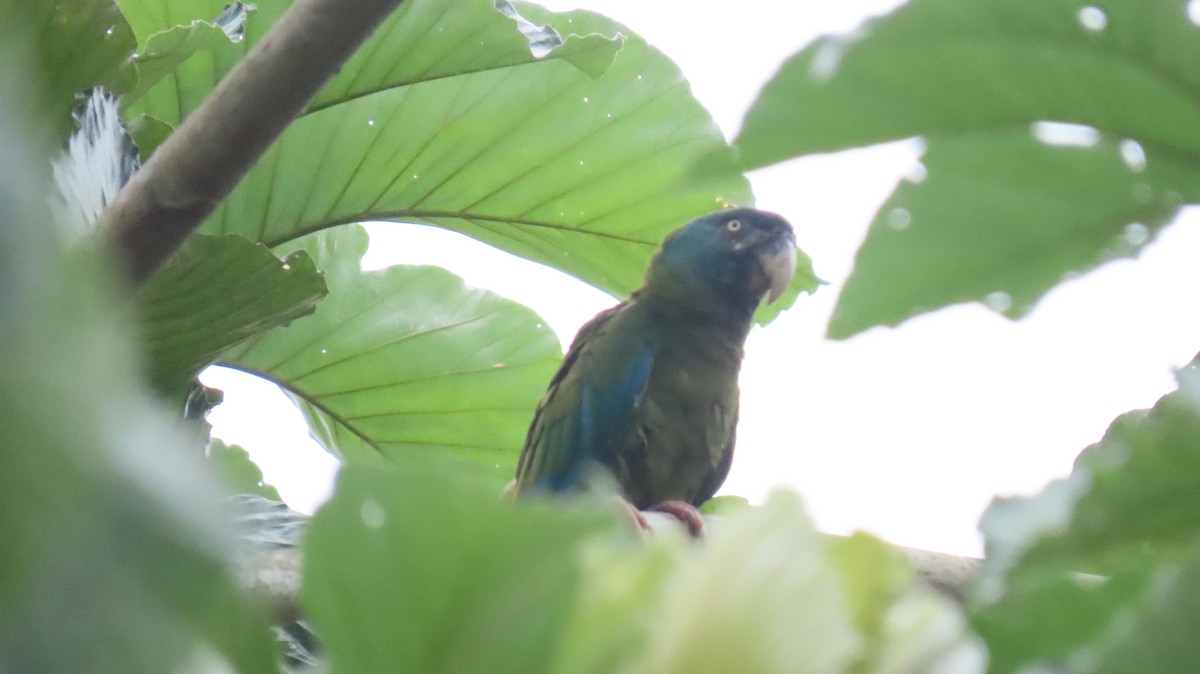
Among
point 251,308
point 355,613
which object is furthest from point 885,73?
point 251,308

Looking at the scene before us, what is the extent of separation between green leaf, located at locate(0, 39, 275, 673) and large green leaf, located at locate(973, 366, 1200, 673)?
151 mm

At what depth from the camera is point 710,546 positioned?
0.69 ft

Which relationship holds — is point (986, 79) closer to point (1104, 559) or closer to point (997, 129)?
point (997, 129)

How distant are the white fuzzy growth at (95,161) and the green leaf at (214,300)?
0.33 feet

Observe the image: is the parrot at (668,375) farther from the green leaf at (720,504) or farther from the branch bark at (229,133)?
the branch bark at (229,133)

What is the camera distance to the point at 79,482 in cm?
14

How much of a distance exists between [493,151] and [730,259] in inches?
18.6

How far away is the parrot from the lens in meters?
1.74

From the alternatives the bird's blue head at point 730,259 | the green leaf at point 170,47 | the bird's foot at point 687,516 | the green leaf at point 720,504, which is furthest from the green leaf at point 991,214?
the bird's blue head at point 730,259

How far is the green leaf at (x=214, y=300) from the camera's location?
112 centimetres

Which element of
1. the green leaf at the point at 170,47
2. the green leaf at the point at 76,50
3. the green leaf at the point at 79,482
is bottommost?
the green leaf at the point at 79,482

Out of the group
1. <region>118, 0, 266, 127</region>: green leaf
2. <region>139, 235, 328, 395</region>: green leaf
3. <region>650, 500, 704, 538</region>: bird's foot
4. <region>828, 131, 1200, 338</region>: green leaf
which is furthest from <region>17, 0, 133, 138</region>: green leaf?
<region>828, 131, 1200, 338</region>: green leaf

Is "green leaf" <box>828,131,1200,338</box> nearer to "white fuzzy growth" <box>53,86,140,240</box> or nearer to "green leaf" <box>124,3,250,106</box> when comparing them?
"white fuzzy growth" <box>53,86,140,240</box>

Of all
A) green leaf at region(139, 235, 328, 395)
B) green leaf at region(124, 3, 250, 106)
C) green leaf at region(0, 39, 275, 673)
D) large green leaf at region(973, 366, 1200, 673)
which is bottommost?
green leaf at region(0, 39, 275, 673)
